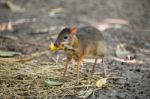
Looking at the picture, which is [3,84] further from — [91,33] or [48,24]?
[48,24]

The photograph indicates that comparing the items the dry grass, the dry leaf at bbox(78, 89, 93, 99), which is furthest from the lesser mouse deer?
the dry leaf at bbox(78, 89, 93, 99)

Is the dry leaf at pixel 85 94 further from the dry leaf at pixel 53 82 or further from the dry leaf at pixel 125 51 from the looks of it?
the dry leaf at pixel 125 51

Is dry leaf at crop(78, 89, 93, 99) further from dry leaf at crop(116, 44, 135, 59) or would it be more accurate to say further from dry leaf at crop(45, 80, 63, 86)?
dry leaf at crop(116, 44, 135, 59)

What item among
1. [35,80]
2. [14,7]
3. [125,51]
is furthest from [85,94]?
[14,7]

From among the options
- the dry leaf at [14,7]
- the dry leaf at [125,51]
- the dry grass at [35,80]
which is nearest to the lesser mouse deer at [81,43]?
the dry grass at [35,80]

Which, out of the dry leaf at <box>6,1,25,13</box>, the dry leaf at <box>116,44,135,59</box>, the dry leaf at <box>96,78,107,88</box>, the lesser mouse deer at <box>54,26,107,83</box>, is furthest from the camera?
the dry leaf at <box>6,1,25,13</box>

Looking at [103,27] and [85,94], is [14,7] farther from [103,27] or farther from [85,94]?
[85,94]

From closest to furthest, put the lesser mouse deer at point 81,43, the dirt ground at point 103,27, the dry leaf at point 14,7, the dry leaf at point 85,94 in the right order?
the dry leaf at point 85,94
the lesser mouse deer at point 81,43
the dirt ground at point 103,27
the dry leaf at point 14,7

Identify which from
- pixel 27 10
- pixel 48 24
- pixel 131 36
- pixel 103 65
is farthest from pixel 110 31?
pixel 103 65
